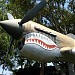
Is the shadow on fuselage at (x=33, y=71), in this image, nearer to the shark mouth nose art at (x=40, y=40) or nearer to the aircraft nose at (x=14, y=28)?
the aircraft nose at (x=14, y=28)

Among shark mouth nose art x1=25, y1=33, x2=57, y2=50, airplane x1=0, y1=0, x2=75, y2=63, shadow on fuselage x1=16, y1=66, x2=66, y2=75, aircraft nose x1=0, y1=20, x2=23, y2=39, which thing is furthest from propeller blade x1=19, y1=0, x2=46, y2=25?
shadow on fuselage x1=16, y1=66, x2=66, y2=75

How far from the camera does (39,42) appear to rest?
40.9 ft

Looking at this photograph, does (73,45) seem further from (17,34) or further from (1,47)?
(1,47)

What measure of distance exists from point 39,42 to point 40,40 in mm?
106

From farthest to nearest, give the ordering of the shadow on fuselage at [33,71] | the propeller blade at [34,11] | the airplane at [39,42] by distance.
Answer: the shadow on fuselage at [33,71], the propeller blade at [34,11], the airplane at [39,42]

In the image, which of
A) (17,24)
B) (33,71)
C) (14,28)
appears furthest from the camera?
(33,71)

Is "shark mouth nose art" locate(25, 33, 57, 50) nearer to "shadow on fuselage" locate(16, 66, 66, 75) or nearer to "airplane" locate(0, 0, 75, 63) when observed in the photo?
"airplane" locate(0, 0, 75, 63)

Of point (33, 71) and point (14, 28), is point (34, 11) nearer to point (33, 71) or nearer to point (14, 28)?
point (14, 28)

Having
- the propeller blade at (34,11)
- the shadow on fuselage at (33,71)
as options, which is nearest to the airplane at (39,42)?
the propeller blade at (34,11)

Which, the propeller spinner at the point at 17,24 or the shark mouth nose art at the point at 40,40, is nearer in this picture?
the shark mouth nose art at the point at 40,40

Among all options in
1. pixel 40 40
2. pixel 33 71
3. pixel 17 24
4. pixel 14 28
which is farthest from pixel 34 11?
pixel 33 71

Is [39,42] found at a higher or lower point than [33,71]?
higher

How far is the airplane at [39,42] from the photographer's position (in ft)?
40.5

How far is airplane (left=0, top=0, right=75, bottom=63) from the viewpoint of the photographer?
40.5 feet
